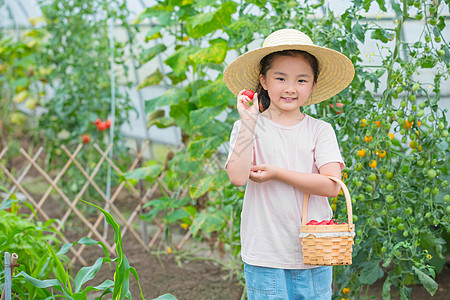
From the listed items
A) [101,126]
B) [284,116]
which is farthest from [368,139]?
[101,126]

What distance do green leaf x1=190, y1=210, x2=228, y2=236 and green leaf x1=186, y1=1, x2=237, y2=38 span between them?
0.90 meters

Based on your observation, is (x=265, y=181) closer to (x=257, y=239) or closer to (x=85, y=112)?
(x=257, y=239)

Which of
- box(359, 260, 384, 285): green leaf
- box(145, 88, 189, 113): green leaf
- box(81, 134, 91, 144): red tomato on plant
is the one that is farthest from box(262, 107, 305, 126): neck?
box(81, 134, 91, 144): red tomato on plant

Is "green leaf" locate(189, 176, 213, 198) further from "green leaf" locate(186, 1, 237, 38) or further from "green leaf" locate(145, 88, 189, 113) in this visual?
"green leaf" locate(186, 1, 237, 38)

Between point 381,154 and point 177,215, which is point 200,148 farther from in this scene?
point 381,154

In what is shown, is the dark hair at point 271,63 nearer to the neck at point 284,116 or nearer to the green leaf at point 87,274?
the neck at point 284,116

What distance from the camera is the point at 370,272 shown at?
1.96m

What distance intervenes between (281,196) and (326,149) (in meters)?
0.18

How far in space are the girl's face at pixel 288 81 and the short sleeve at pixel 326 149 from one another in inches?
4.7

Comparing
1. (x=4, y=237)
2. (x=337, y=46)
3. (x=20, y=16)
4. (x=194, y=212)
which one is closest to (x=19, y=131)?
(x=20, y=16)

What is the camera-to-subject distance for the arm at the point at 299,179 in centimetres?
144

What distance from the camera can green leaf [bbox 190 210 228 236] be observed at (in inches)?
106

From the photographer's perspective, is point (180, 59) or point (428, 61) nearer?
point (428, 61)

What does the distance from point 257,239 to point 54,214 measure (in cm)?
301
